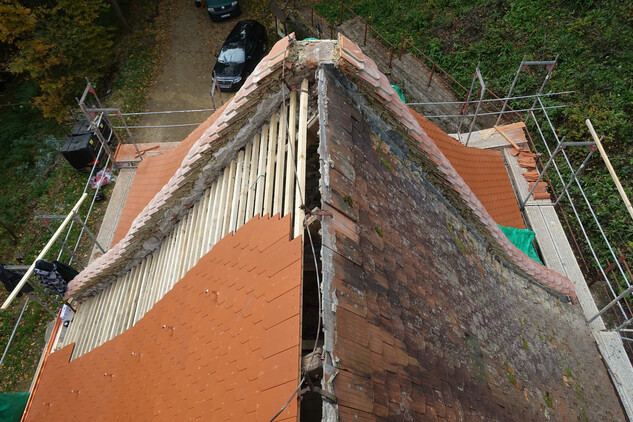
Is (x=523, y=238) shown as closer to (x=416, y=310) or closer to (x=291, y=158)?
(x=416, y=310)

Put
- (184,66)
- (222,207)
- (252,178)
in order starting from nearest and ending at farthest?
(252,178) < (222,207) < (184,66)

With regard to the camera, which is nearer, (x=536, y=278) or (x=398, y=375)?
(x=398, y=375)

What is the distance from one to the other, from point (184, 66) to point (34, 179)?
899cm

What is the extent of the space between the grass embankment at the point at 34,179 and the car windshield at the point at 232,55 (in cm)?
428

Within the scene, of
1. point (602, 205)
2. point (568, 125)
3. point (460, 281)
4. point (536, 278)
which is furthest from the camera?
point (568, 125)

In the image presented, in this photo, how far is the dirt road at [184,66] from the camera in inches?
736

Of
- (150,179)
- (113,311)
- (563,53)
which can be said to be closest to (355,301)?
(113,311)

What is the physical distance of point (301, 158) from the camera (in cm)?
462

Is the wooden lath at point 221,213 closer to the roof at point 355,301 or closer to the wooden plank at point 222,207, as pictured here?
the wooden plank at point 222,207

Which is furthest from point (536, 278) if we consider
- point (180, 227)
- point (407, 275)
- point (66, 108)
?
point (66, 108)

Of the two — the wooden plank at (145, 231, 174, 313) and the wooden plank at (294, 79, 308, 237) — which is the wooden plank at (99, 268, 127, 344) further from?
the wooden plank at (294, 79, 308, 237)

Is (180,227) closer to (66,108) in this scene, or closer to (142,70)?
(66,108)

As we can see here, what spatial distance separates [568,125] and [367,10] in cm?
1134

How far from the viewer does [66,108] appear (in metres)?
18.4
